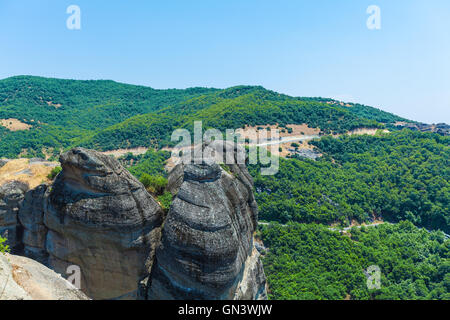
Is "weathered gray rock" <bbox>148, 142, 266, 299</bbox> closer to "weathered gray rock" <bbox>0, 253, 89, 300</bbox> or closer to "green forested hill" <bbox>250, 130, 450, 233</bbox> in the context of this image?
"weathered gray rock" <bbox>0, 253, 89, 300</bbox>

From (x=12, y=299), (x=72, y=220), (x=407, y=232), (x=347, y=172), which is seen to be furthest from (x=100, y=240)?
(x=347, y=172)

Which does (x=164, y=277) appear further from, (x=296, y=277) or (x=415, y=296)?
(x=415, y=296)

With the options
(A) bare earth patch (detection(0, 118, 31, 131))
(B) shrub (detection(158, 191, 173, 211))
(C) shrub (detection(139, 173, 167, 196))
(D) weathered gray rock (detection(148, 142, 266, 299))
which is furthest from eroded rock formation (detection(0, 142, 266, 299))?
(A) bare earth patch (detection(0, 118, 31, 131))

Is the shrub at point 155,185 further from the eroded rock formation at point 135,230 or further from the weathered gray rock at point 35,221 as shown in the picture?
the weathered gray rock at point 35,221

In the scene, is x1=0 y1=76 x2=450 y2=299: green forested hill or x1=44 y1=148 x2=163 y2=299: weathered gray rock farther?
x1=0 y1=76 x2=450 y2=299: green forested hill

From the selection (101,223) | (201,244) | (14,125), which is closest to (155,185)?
(101,223)

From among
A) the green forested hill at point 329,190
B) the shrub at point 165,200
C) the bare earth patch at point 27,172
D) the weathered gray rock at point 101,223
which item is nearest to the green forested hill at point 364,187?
the green forested hill at point 329,190
